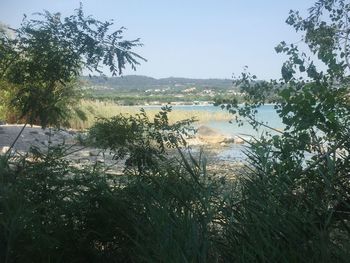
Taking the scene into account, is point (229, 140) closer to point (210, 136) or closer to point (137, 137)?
point (210, 136)

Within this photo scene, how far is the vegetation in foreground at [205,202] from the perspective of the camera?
→ 2207 mm

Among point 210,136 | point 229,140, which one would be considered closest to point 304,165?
point 229,140

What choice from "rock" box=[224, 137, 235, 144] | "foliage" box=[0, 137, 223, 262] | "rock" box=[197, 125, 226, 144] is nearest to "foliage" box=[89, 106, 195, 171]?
"foliage" box=[0, 137, 223, 262]

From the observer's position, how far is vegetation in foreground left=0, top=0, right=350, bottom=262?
221cm

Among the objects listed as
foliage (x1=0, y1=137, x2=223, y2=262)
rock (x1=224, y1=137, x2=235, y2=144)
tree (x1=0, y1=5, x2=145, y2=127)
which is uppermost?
tree (x1=0, y1=5, x2=145, y2=127)

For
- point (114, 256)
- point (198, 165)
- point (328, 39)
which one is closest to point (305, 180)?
point (198, 165)

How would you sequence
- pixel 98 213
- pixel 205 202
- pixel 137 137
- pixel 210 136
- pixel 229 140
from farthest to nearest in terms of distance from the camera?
1. pixel 210 136
2. pixel 229 140
3. pixel 137 137
4. pixel 98 213
5. pixel 205 202

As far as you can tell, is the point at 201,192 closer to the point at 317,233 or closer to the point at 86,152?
the point at 317,233

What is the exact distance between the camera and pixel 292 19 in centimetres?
484

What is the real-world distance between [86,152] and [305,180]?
33.3ft

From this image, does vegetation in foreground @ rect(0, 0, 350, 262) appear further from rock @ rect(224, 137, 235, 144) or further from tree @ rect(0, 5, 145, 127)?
rock @ rect(224, 137, 235, 144)

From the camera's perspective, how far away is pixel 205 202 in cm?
244

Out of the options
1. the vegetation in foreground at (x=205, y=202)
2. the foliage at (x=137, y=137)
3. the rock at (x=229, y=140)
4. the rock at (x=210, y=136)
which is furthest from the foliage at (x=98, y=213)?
the rock at (x=229, y=140)

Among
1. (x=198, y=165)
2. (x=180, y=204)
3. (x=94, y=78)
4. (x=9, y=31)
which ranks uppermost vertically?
(x=9, y=31)
